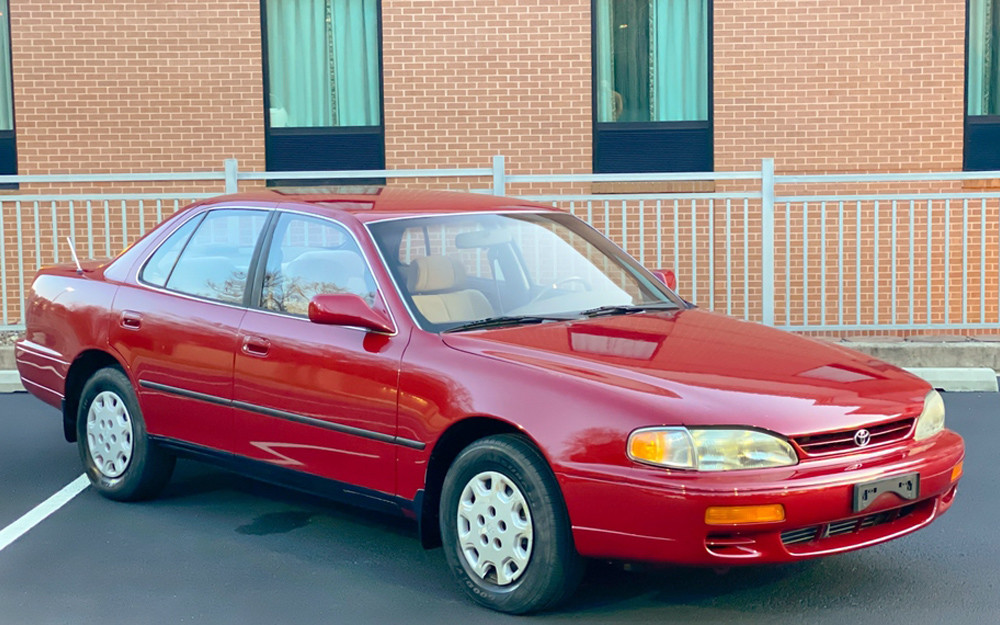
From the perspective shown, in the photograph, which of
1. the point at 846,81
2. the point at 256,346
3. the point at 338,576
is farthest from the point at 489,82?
the point at 338,576

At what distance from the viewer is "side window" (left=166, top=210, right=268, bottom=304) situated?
6.18 m

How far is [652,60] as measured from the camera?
45.3 ft

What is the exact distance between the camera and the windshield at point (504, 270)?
557 cm

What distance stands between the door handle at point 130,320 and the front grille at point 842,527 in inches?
130

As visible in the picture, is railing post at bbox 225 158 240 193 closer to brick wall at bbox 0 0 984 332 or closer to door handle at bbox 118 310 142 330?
brick wall at bbox 0 0 984 332

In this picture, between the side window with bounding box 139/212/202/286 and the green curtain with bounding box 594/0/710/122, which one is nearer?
the side window with bounding box 139/212/202/286

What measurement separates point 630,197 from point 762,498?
249 inches

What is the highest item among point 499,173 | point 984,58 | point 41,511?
point 984,58

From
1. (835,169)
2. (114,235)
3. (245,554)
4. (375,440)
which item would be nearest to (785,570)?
(375,440)

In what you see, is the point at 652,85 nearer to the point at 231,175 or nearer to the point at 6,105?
the point at 231,175

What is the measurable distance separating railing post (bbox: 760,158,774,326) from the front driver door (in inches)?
204

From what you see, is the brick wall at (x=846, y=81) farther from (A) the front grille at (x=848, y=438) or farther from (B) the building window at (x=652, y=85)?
(A) the front grille at (x=848, y=438)

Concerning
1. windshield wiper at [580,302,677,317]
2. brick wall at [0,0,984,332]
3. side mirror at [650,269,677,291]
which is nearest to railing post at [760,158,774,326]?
brick wall at [0,0,984,332]

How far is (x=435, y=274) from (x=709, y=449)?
1.60 metres
